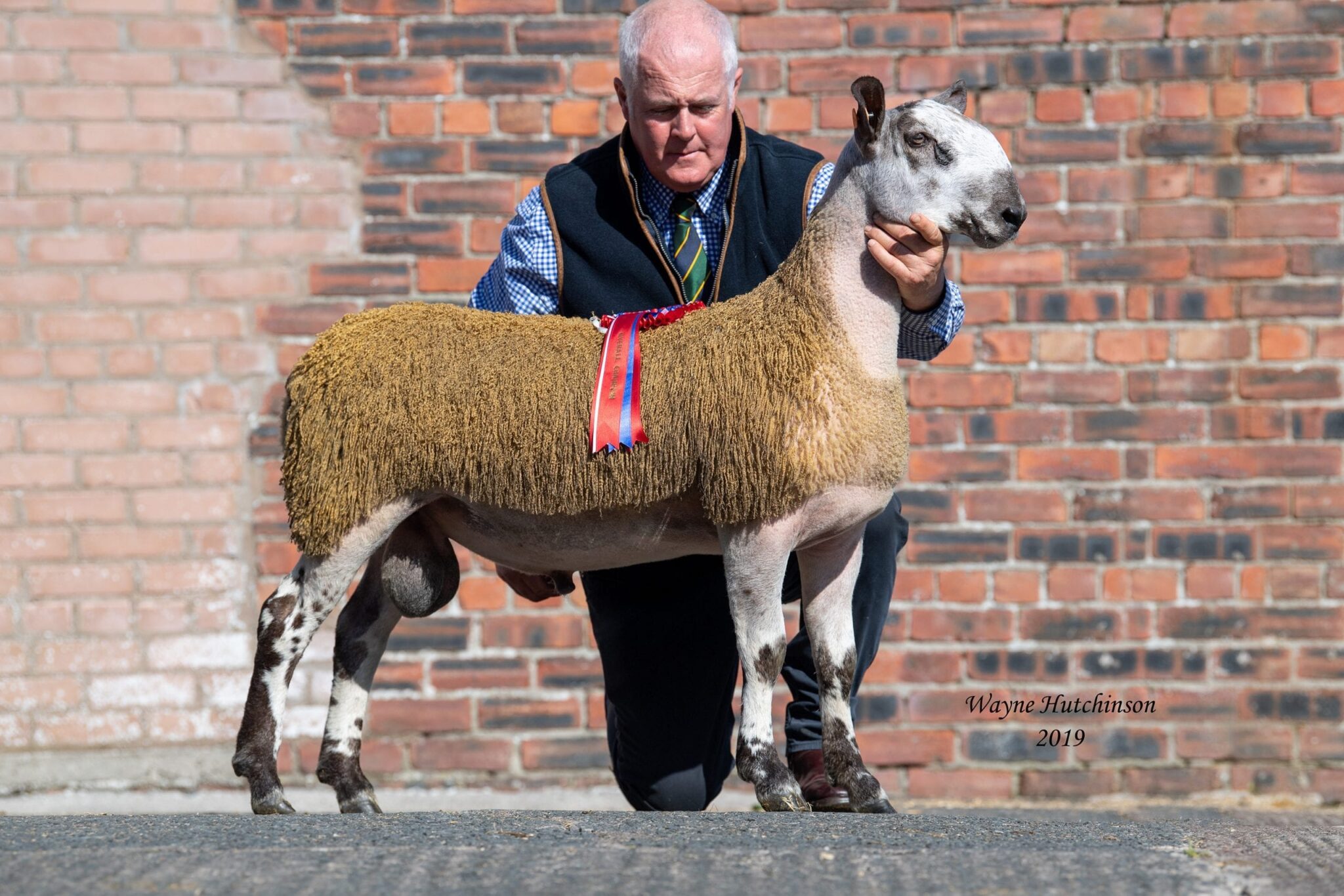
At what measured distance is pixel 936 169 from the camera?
2.87 m

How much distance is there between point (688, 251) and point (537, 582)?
1.01 meters

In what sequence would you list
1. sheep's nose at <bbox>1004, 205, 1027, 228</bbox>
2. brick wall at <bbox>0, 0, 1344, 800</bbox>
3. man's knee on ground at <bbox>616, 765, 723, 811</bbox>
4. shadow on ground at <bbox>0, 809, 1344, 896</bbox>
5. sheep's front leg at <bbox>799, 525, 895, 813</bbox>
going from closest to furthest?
shadow on ground at <bbox>0, 809, 1344, 896</bbox>
sheep's nose at <bbox>1004, 205, 1027, 228</bbox>
sheep's front leg at <bbox>799, 525, 895, 813</bbox>
man's knee on ground at <bbox>616, 765, 723, 811</bbox>
brick wall at <bbox>0, 0, 1344, 800</bbox>


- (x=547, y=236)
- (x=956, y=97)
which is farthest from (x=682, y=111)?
(x=956, y=97)

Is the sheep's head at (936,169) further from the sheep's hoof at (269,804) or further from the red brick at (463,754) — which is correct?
the red brick at (463,754)

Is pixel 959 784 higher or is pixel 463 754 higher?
pixel 463 754

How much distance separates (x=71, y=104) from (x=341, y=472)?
259 centimetres

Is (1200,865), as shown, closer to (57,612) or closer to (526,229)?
(526,229)

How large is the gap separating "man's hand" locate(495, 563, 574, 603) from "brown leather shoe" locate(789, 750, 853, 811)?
0.76 meters

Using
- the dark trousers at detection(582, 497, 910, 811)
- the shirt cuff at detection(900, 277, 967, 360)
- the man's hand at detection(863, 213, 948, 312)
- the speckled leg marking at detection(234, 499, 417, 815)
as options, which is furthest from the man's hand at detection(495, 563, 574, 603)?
the man's hand at detection(863, 213, 948, 312)

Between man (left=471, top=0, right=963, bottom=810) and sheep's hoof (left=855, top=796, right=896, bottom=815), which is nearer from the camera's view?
sheep's hoof (left=855, top=796, right=896, bottom=815)

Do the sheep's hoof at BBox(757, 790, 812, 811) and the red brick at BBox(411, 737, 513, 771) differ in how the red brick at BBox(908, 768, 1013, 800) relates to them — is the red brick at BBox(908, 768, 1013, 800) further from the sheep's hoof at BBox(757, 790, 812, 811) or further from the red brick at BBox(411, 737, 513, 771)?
the sheep's hoof at BBox(757, 790, 812, 811)

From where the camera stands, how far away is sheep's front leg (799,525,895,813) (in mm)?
3053

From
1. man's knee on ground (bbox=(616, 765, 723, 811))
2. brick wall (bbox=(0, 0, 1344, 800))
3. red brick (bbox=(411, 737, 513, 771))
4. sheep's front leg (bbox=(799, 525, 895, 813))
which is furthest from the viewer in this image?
red brick (bbox=(411, 737, 513, 771))

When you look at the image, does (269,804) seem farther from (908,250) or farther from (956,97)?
(956,97)
